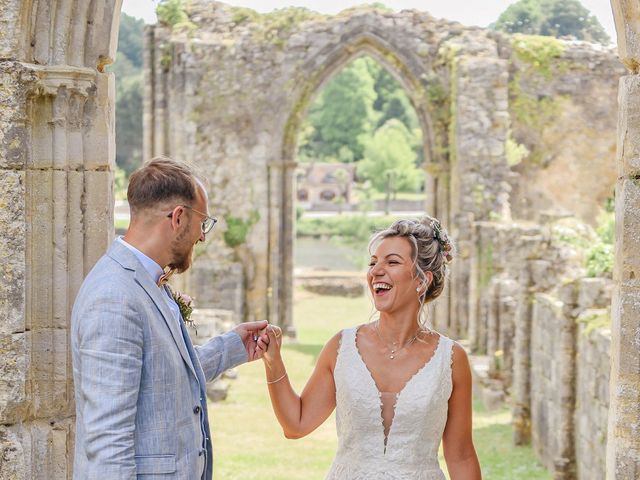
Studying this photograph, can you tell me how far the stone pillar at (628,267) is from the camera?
357 cm

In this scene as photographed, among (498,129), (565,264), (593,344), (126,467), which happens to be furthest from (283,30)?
(126,467)

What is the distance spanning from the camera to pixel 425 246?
3.65m

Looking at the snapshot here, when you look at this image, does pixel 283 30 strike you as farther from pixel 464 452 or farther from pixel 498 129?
pixel 464 452

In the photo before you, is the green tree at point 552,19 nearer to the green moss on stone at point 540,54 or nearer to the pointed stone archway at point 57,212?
the green moss on stone at point 540,54

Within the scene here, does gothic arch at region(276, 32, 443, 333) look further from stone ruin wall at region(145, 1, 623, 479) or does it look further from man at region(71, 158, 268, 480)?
man at region(71, 158, 268, 480)

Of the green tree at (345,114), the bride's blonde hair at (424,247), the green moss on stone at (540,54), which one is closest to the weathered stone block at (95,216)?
the bride's blonde hair at (424,247)

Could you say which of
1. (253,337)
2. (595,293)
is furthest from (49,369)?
(595,293)

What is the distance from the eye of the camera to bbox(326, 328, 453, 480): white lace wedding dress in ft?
11.6

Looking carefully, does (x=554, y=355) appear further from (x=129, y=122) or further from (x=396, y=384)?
(x=129, y=122)

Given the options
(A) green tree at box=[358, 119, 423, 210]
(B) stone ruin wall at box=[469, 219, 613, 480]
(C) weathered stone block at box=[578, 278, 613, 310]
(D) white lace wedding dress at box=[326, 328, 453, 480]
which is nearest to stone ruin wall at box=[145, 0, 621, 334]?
(B) stone ruin wall at box=[469, 219, 613, 480]

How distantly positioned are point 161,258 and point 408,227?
1.01 meters

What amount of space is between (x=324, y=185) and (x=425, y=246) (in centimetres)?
4630

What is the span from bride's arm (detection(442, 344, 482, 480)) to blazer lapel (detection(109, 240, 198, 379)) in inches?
41.2

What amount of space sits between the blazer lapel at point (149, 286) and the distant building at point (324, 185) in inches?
1757
